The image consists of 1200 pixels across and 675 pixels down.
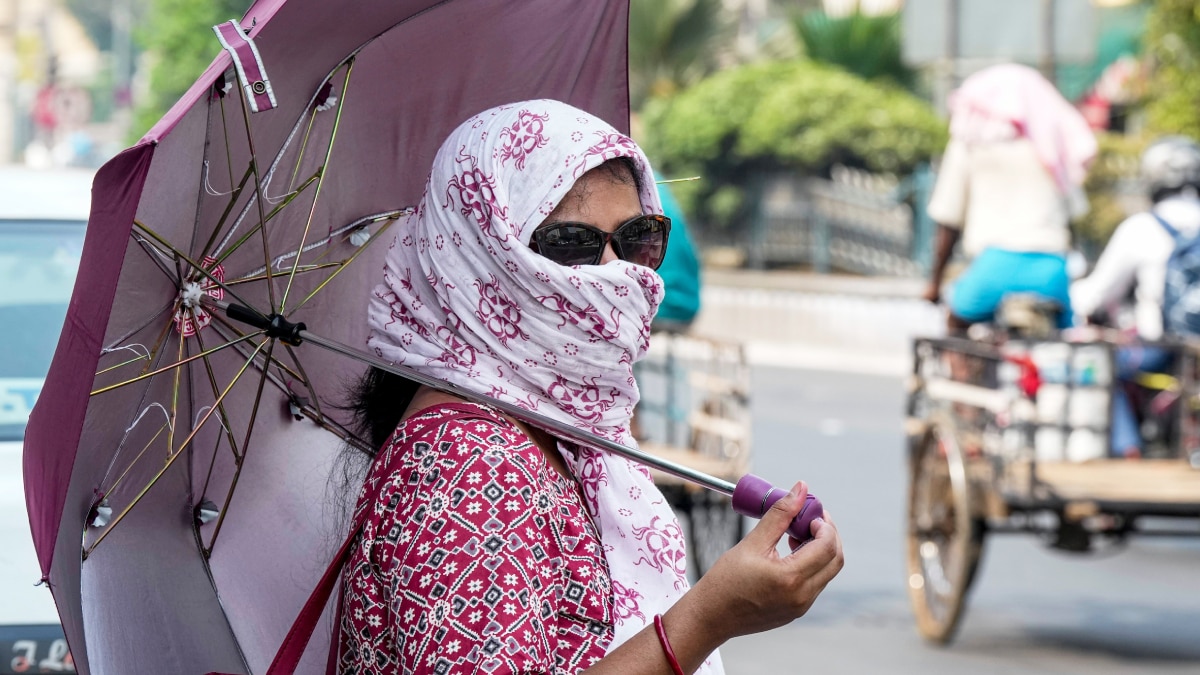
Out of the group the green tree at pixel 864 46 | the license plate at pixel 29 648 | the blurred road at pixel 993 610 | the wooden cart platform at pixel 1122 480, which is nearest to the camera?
the license plate at pixel 29 648

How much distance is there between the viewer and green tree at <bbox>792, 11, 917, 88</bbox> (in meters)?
25.4

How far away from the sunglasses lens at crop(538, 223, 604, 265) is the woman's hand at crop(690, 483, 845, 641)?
425 millimetres

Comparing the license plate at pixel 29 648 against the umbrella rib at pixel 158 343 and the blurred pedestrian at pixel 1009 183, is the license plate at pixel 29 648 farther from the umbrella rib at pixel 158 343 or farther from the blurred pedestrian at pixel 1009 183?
the blurred pedestrian at pixel 1009 183

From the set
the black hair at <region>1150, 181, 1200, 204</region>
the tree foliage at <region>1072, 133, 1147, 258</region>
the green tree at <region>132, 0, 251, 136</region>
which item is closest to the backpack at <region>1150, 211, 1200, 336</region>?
the black hair at <region>1150, 181, 1200, 204</region>

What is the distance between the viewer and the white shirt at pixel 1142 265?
779 centimetres

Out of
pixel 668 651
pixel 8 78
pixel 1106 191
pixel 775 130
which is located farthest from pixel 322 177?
pixel 8 78

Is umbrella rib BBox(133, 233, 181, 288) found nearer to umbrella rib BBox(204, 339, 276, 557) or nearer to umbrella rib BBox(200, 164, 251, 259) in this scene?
umbrella rib BBox(200, 164, 251, 259)

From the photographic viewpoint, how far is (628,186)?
2281 millimetres

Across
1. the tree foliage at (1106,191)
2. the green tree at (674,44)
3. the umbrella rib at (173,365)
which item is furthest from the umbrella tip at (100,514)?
the green tree at (674,44)

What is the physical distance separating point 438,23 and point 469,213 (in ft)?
1.99

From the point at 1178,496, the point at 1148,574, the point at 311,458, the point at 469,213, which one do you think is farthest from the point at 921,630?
the point at 469,213

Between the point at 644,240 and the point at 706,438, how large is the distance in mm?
5367

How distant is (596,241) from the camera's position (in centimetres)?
219

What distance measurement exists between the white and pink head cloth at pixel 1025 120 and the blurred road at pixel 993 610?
1.80m
